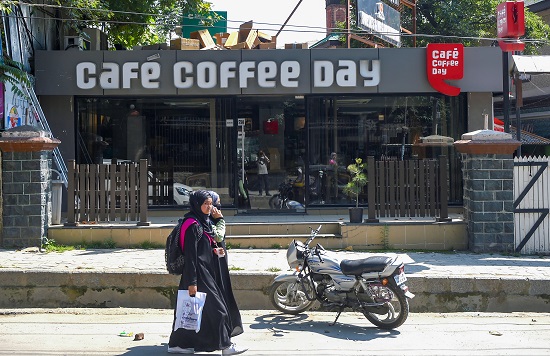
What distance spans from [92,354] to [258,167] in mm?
9671

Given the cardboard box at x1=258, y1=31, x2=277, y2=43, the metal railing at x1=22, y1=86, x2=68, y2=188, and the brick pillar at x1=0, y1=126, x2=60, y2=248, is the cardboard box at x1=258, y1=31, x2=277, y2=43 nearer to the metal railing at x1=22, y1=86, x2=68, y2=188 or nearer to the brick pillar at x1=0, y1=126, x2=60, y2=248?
the metal railing at x1=22, y1=86, x2=68, y2=188

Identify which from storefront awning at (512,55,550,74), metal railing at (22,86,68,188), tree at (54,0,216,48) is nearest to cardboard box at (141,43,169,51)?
tree at (54,0,216,48)

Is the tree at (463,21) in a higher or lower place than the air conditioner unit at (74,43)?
higher

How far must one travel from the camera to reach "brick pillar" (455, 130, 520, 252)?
1231 centimetres

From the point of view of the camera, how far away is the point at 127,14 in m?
19.9

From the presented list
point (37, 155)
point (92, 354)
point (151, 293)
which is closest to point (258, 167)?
point (37, 155)

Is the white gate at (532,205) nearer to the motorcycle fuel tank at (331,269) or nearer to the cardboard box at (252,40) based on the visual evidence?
the motorcycle fuel tank at (331,269)

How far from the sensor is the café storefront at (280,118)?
633 inches

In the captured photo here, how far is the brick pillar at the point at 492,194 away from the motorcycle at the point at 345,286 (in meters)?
4.25

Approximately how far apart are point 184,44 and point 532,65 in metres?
8.34

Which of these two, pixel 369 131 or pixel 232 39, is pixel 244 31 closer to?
pixel 232 39

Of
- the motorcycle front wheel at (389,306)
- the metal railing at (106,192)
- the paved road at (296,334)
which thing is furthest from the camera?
the metal railing at (106,192)

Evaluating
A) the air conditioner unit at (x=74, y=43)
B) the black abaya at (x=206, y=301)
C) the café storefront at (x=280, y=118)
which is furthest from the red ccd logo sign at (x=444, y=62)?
the black abaya at (x=206, y=301)

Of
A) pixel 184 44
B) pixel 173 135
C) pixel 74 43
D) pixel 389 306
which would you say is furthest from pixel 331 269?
pixel 74 43
